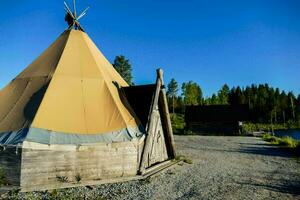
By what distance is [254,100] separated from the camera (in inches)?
3858

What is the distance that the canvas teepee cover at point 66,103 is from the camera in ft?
33.7

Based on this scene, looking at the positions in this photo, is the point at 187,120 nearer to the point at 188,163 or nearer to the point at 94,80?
the point at 188,163

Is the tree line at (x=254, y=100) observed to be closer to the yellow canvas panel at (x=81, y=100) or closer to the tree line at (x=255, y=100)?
the tree line at (x=255, y=100)

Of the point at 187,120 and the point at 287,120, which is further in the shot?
the point at 287,120

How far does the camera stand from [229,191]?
366 inches

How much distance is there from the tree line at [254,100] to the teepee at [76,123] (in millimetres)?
62162

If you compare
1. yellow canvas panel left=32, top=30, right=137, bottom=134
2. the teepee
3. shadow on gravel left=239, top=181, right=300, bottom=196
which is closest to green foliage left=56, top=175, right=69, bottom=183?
the teepee

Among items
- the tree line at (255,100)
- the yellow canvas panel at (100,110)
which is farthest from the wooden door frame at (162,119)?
the tree line at (255,100)

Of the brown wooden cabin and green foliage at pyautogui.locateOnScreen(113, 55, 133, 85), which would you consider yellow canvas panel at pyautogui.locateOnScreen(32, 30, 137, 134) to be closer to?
the brown wooden cabin

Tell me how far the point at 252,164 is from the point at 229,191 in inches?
254

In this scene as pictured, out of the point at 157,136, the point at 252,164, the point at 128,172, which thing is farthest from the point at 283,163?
the point at 128,172

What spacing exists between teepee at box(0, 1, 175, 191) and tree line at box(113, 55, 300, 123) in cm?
6216

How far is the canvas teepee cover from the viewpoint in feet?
33.7

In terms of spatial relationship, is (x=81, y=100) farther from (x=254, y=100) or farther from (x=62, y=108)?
(x=254, y=100)
